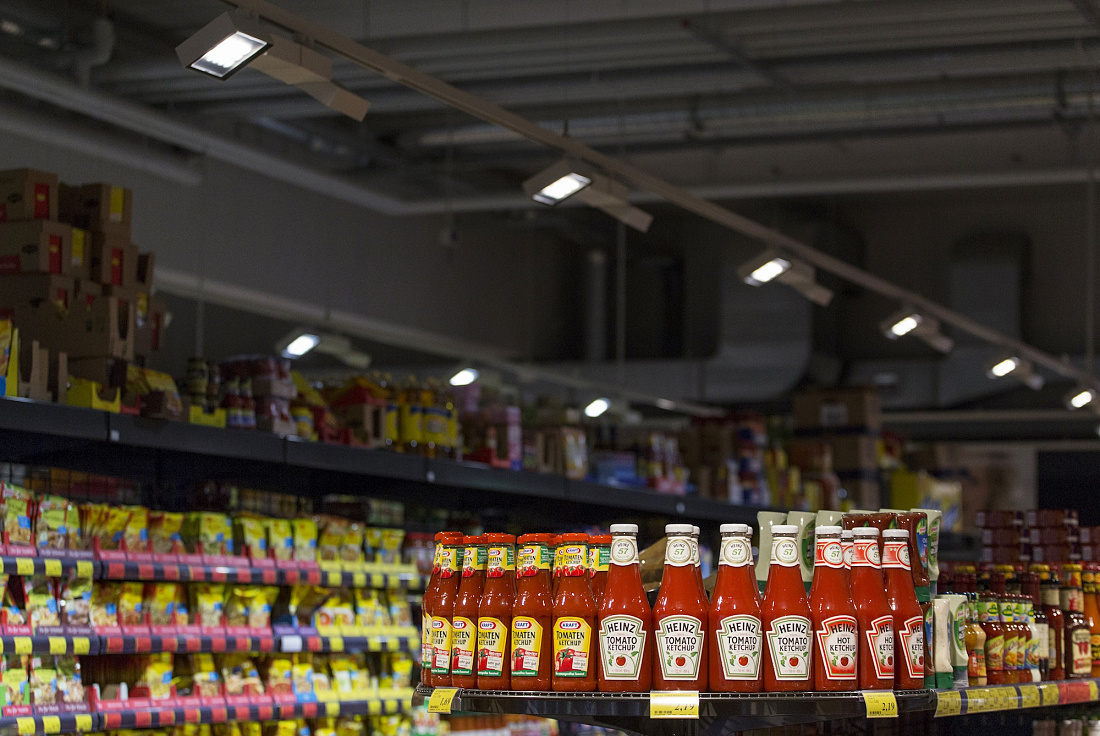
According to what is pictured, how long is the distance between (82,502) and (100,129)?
369 centimetres

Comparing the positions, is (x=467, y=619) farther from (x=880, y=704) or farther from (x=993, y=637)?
(x=993, y=637)

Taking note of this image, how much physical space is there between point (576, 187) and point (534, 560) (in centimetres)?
301

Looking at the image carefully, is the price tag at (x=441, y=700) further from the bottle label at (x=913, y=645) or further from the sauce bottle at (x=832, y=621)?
the bottle label at (x=913, y=645)

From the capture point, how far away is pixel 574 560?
9.77 feet

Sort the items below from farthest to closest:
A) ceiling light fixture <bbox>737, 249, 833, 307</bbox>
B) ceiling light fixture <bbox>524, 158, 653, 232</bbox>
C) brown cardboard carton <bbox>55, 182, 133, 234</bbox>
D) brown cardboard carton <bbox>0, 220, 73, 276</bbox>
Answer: ceiling light fixture <bbox>737, 249, 833, 307</bbox> < brown cardboard carton <bbox>55, 182, 133, 234</bbox> < ceiling light fixture <bbox>524, 158, 653, 232</bbox> < brown cardboard carton <bbox>0, 220, 73, 276</bbox>

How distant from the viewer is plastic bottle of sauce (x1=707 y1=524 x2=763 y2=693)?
2.86 m

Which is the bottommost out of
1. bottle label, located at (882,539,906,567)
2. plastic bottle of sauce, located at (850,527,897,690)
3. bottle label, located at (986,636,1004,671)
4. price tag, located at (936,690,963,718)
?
price tag, located at (936,690,963,718)

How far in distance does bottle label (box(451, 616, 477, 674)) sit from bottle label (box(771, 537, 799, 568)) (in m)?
0.67

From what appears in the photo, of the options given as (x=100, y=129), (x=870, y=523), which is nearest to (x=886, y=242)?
(x=100, y=129)

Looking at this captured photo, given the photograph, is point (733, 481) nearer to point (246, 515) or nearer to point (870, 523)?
point (246, 515)

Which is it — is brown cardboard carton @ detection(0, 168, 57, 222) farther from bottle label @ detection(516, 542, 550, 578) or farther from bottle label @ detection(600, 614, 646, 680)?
bottle label @ detection(600, 614, 646, 680)

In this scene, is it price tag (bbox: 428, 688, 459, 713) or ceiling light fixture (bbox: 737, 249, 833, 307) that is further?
ceiling light fixture (bbox: 737, 249, 833, 307)

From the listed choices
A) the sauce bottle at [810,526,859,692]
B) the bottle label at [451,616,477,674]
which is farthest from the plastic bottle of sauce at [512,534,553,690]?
the sauce bottle at [810,526,859,692]

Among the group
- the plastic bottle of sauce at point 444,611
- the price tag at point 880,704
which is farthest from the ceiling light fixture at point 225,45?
the price tag at point 880,704
